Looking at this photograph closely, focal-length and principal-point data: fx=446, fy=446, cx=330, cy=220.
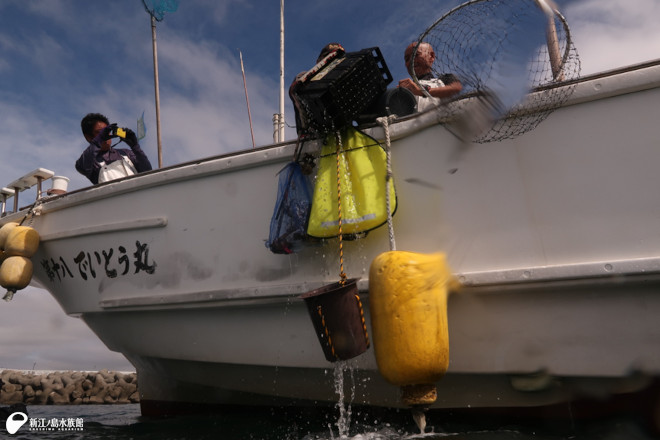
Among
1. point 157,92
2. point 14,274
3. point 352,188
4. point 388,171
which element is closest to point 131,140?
point 14,274

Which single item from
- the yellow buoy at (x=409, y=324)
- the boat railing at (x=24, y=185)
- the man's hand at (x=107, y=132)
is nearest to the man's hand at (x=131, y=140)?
the man's hand at (x=107, y=132)

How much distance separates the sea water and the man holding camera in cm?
206

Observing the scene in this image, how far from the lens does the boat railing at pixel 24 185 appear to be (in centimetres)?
421

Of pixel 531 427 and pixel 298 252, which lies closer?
pixel 531 427

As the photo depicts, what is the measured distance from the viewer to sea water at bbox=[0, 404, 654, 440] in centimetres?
215

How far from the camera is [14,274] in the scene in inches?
140

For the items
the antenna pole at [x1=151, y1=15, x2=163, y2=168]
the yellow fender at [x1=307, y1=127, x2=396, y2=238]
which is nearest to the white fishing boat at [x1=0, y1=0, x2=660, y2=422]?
the yellow fender at [x1=307, y1=127, x2=396, y2=238]

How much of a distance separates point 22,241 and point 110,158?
3.20 feet

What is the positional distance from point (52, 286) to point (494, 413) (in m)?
3.74

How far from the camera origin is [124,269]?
131 inches

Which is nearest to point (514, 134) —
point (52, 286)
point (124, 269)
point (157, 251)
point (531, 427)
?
point (531, 427)

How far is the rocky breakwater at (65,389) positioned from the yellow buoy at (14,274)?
20.6ft

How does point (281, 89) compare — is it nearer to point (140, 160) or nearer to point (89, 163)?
point (140, 160)

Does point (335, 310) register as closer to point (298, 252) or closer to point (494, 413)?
point (298, 252)
